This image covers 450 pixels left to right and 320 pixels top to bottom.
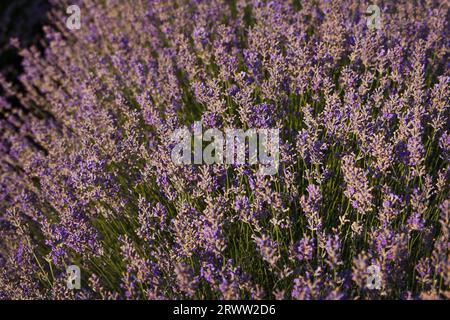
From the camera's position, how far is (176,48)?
3.37 m

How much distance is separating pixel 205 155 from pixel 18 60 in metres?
4.16

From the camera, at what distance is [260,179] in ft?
6.38

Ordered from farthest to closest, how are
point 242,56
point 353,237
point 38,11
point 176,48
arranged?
point 38,11, point 176,48, point 242,56, point 353,237

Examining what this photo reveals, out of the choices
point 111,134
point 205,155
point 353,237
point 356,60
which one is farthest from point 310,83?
point 111,134

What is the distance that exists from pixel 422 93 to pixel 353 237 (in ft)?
2.71

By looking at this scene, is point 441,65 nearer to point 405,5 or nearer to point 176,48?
point 405,5

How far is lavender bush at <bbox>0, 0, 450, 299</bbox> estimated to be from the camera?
190 cm

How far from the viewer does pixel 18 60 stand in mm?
5582

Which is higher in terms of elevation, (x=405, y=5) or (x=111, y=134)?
(x=405, y=5)

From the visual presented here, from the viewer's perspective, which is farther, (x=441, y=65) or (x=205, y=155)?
(x=441, y=65)

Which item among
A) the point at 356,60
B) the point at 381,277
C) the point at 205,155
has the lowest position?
the point at 381,277

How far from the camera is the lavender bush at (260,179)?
74.9 inches

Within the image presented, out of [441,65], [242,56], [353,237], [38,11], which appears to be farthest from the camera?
[38,11]

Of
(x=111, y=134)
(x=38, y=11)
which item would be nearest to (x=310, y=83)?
(x=111, y=134)
